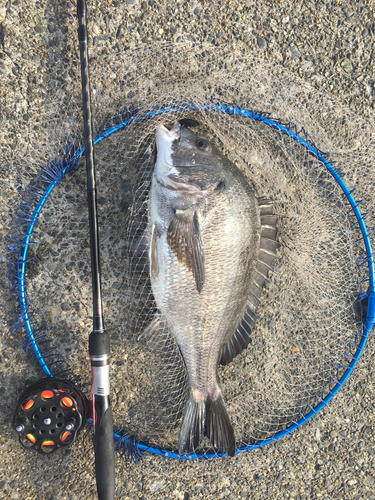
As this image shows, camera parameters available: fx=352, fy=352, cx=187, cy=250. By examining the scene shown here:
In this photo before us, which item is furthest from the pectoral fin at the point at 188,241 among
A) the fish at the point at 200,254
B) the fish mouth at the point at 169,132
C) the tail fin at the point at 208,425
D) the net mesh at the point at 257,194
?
the tail fin at the point at 208,425

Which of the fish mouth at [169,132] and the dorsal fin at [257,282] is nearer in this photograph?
the fish mouth at [169,132]

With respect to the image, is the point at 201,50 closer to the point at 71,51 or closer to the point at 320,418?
the point at 71,51

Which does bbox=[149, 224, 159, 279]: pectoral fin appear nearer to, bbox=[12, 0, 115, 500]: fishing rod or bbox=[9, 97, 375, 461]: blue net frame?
bbox=[12, 0, 115, 500]: fishing rod

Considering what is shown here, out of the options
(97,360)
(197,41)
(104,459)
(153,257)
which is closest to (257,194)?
(153,257)

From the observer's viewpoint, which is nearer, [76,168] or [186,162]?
[186,162]

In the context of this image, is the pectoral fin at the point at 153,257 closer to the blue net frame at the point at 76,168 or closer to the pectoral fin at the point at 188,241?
the pectoral fin at the point at 188,241

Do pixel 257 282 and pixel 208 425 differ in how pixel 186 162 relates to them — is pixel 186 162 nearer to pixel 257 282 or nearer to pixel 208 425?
pixel 257 282

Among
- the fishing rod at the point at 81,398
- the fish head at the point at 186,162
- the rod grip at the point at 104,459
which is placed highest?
the fish head at the point at 186,162

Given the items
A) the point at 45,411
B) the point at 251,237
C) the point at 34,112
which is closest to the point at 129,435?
Result: the point at 45,411

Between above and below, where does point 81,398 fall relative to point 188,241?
below
